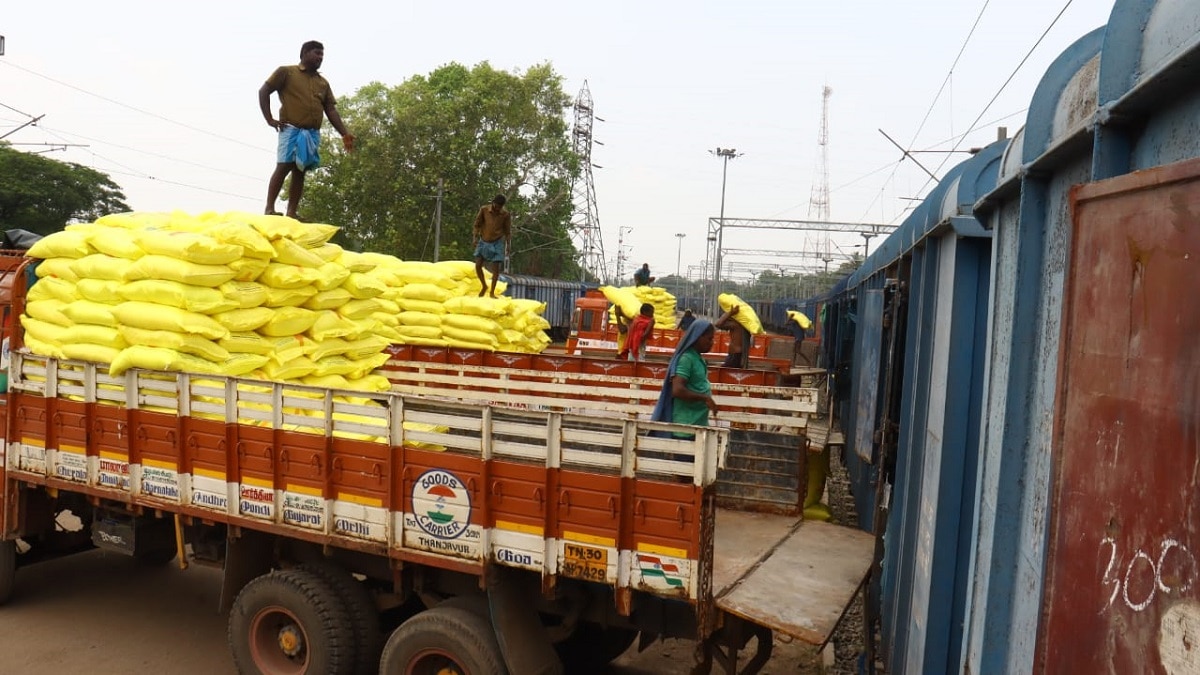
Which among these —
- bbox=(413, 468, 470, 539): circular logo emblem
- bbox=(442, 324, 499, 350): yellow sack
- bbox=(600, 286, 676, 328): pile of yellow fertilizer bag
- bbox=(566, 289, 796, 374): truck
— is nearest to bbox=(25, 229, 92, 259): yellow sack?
bbox=(413, 468, 470, 539): circular logo emblem

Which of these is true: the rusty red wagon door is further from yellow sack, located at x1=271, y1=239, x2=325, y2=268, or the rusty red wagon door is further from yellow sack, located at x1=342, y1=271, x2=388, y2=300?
yellow sack, located at x1=342, y1=271, x2=388, y2=300

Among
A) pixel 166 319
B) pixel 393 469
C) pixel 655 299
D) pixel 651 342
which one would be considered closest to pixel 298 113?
pixel 166 319

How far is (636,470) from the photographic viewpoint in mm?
3652

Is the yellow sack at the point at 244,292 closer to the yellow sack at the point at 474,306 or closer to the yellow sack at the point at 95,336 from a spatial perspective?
the yellow sack at the point at 95,336

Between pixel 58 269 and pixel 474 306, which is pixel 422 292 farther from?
pixel 58 269

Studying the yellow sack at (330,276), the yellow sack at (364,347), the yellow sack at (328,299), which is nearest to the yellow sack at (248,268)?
the yellow sack at (330,276)

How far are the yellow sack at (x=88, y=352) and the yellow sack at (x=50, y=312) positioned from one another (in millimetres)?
220

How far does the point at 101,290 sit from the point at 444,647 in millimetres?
3204

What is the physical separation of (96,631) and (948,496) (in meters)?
5.47

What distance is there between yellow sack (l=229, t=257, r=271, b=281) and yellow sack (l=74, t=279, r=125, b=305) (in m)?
0.68

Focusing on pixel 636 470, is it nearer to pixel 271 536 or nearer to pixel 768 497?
pixel 768 497

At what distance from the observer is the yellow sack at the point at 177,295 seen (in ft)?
16.4

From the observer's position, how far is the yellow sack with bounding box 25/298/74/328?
5.42 m

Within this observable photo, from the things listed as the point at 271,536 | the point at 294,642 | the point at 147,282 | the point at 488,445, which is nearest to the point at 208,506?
the point at 271,536
